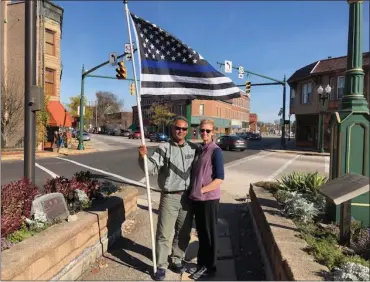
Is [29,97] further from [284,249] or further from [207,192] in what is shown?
[284,249]

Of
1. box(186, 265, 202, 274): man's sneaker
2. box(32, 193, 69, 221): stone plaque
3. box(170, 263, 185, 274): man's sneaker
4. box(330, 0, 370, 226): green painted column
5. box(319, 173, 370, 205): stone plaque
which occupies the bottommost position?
box(186, 265, 202, 274): man's sneaker

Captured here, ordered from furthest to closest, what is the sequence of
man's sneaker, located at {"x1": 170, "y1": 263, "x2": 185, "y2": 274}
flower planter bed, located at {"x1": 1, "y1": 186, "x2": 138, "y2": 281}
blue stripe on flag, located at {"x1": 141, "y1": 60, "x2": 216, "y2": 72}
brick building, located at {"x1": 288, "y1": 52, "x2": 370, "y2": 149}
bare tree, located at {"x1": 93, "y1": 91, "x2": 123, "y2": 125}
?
1. bare tree, located at {"x1": 93, "y1": 91, "x2": 123, "y2": 125}
2. brick building, located at {"x1": 288, "y1": 52, "x2": 370, "y2": 149}
3. blue stripe on flag, located at {"x1": 141, "y1": 60, "x2": 216, "y2": 72}
4. man's sneaker, located at {"x1": 170, "y1": 263, "x2": 185, "y2": 274}
5. flower planter bed, located at {"x1": 1, "y1": 186, "x2": 138, "y2": 281}

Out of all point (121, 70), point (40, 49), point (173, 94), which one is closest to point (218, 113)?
point (40, 49)

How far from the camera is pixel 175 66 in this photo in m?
5.29

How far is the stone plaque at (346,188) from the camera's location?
10.7ft

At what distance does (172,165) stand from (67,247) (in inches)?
58.9

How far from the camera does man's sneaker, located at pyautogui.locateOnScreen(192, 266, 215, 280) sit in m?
4.07

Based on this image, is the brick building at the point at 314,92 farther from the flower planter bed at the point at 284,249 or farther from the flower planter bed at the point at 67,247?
the flower planter bed at the point at 67,247

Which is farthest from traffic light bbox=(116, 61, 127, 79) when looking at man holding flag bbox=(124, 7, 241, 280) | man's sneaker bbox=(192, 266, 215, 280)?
man's sneaker bbox=(192, 266, 215, 280)

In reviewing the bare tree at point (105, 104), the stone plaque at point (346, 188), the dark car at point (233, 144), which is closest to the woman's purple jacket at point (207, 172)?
the stone plaque at point (346, 188)

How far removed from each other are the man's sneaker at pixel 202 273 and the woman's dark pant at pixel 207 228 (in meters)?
0.04

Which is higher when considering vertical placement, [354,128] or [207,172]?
[354,128]

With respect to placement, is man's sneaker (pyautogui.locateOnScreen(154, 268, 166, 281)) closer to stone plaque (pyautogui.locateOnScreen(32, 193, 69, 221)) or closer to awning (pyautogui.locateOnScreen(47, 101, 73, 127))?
stone plaque (pyautogui.locateOnScreen(32, 193, 69, 221))

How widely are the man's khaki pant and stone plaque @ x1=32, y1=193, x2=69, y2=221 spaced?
53.6 inches
